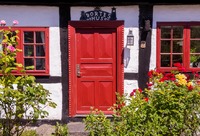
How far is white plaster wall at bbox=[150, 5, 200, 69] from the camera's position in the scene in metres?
6.33

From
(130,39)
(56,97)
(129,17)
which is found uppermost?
(129,17)

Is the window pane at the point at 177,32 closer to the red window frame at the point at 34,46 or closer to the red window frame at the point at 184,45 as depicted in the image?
the red window frame at the point at 184,45

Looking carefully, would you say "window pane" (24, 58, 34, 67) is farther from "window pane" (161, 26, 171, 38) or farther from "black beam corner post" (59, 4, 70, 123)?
"window pane" (161, 26, 171, 38)

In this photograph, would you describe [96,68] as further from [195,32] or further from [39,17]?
[195,32]

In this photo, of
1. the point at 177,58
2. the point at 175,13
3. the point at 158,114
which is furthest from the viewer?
the point at 177,58

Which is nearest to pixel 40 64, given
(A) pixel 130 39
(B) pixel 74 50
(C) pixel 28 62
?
(C) pixel 28 62

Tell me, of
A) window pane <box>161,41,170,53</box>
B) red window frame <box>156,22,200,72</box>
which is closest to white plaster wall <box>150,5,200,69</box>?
red window frame <box>156,22,200,72</box>

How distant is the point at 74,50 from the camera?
6445 millimetres

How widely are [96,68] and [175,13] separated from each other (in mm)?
1990

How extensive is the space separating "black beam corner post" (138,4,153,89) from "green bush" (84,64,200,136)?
2.31 m

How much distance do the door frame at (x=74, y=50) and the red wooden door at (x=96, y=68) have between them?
9cm

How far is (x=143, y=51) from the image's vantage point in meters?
6.41

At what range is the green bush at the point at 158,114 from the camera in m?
3.81

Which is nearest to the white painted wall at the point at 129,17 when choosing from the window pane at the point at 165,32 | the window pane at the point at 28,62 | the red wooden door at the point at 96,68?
the red wooden door at the point at 96,68
